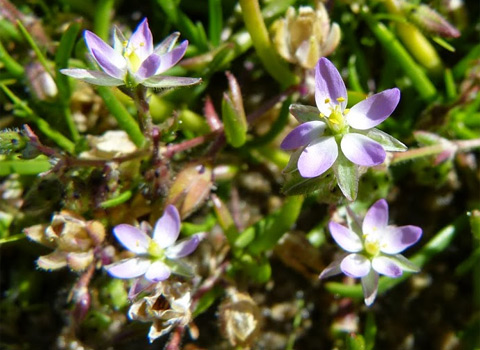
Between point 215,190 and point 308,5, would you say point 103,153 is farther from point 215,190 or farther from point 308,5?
point 308,5

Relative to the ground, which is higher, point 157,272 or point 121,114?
point 121,114

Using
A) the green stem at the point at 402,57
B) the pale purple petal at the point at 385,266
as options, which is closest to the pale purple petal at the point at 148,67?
the pale purple petal at the point at 385,266

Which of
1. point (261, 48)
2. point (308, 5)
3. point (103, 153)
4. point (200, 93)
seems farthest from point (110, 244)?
point (308, 5)

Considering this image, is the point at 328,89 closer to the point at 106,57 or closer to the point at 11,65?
the point at 106,57

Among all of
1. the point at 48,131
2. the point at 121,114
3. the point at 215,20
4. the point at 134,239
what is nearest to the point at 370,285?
the point at 134,239

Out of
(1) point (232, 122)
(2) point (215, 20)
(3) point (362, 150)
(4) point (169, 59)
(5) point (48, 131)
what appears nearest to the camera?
(3) point (362, 150)

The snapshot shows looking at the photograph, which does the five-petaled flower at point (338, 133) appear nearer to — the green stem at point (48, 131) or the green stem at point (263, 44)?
the green stem at point (263, 44)

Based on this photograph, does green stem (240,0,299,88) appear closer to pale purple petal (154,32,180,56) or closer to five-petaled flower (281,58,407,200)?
pale purple petal (154,32,180,56)
